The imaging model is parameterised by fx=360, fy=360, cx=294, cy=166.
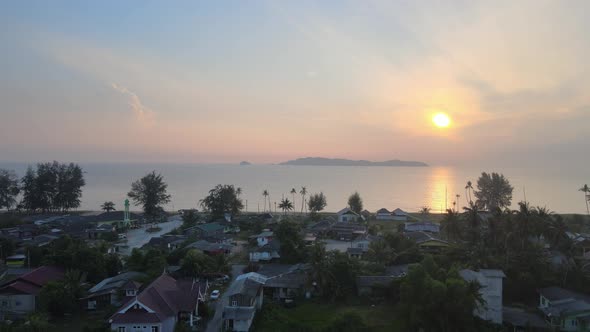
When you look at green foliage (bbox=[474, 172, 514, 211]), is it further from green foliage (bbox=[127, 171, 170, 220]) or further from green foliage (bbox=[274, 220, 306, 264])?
green foliage (bbox=[127, 171, 170, 220])

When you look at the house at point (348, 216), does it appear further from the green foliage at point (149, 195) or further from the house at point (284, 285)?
the house at point (284, 285)

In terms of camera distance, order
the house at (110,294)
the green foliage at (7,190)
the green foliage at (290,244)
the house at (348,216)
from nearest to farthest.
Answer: the house at (110,294) < the green foliage at (290,244) < the house at (348,216) < the green foliage at (7,190)

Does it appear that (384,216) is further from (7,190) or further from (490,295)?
(7,190)

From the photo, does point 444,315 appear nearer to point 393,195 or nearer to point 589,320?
point 589,320

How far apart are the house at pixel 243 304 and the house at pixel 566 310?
14.2 metres

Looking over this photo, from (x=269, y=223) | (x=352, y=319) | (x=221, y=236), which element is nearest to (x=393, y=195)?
(x=269, y=223)

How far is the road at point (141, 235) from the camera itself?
118 ft

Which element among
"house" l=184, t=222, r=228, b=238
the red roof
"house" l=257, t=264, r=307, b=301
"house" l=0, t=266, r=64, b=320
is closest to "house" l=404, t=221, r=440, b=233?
"house" l=184, t=222, r=228, b=238

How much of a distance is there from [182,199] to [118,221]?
47.0 m

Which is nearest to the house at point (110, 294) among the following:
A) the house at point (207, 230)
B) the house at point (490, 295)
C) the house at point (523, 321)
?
the house at point (490, 295)

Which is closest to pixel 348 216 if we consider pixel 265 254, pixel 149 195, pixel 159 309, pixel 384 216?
pixel 384 216

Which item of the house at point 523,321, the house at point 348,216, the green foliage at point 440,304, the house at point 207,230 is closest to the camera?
the green foliage at point 440,304

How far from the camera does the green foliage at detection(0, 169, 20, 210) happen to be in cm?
5584

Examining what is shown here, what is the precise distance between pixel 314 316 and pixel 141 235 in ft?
102
